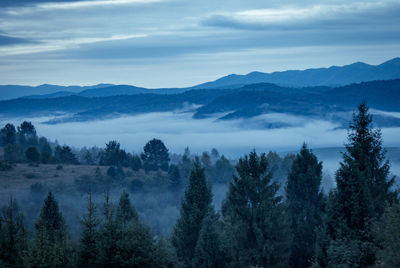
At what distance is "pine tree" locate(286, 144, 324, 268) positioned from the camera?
31.5 meters

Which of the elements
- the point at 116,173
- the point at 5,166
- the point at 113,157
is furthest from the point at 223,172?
the point at 5,166

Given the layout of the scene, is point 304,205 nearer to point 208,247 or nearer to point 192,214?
point 192,214

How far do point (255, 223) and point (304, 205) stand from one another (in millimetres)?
6772

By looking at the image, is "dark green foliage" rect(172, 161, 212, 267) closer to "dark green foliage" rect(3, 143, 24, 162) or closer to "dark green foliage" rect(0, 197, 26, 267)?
"dark green foliage" rect(0, 197, 26, 267)

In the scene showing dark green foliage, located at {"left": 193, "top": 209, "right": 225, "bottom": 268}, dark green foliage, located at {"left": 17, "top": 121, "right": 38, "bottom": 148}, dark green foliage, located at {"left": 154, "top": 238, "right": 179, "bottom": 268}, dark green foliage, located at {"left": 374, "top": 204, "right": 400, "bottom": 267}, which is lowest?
dark green foliage, located at {"left": 193, "top": 209, "right": 225, "bottom": 268}

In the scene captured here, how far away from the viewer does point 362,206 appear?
21.8 m

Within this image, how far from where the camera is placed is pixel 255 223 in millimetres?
28250

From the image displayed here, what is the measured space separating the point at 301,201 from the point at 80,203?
6683 cm

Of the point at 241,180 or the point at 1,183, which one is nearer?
the point at 241,180

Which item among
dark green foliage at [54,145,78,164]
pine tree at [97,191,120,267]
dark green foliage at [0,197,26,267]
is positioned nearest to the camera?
pine tree at [97,191,120,267]

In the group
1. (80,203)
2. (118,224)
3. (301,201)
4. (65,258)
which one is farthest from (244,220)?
(80,203)

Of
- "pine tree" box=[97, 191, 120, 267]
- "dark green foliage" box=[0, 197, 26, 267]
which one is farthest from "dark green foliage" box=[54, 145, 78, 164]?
"pine tree" box=[97, 191, 120, 267]

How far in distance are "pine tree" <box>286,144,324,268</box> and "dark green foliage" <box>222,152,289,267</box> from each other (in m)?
2.97

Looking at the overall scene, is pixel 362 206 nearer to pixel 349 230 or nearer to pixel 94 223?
pixel 349 230
